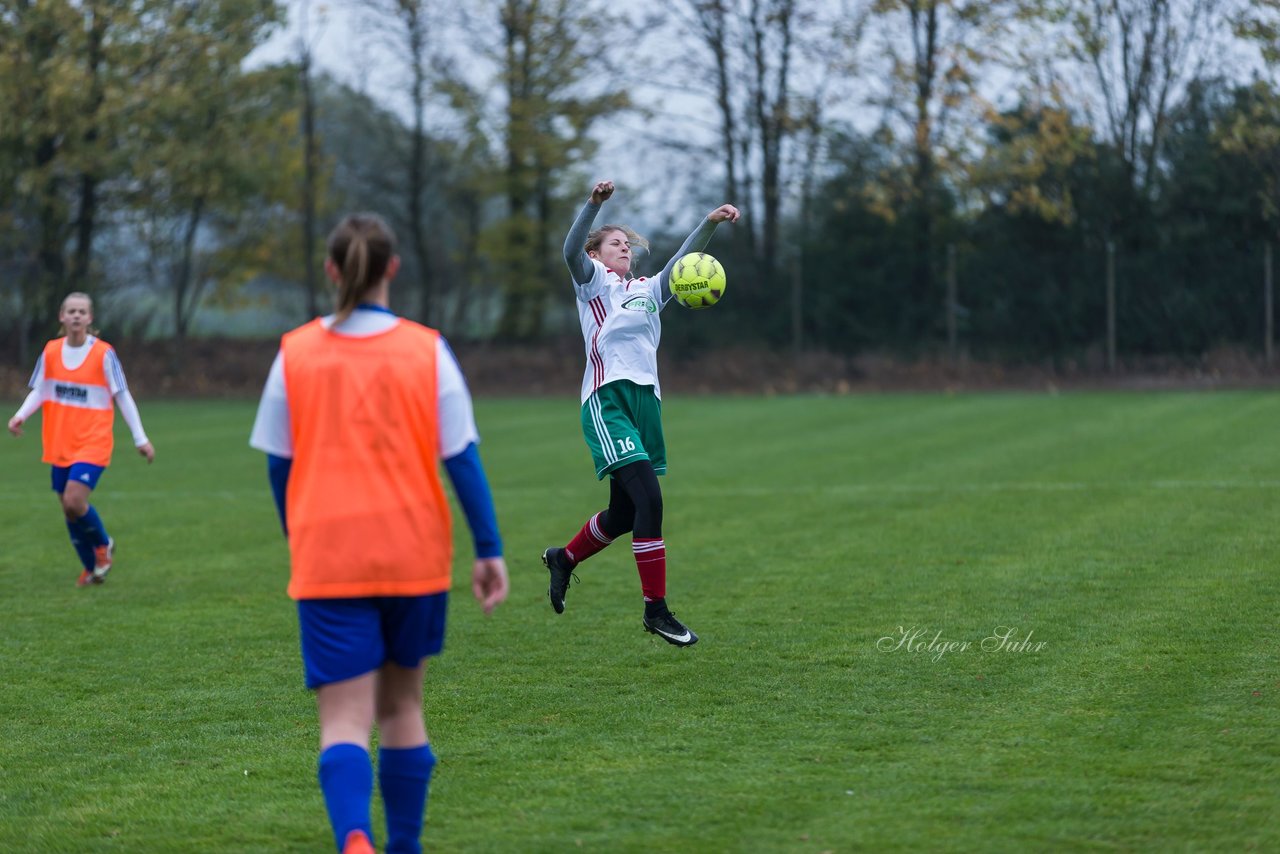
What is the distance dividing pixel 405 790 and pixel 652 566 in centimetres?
→ 331

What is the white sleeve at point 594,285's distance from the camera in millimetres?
7195

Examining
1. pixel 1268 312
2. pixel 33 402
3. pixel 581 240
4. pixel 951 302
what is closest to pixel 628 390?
pixel 581 240

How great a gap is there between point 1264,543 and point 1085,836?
20.4 ft

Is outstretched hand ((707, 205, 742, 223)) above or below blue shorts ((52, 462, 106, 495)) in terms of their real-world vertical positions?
above

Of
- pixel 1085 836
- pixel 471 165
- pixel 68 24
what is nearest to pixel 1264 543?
pixel 1085 836

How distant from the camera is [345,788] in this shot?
12.1 ft

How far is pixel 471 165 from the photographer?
36.5m

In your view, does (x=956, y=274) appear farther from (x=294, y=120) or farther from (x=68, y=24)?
(x=68, y=24)

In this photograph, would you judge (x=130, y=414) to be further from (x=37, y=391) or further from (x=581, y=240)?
Result: (x=581, y=240)

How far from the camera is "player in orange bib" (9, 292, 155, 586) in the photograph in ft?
30.9

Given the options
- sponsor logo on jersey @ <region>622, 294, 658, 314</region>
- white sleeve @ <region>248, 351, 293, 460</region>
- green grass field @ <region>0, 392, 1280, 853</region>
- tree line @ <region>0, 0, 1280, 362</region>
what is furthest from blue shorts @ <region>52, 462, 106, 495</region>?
tree line @ <region>0, 0, 1280, 362</region>

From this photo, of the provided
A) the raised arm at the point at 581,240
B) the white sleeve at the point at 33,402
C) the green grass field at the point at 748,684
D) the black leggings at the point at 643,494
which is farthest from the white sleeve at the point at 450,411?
the white sleeve at the point at 33,402

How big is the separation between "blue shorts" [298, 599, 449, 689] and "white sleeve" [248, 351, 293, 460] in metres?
0.40

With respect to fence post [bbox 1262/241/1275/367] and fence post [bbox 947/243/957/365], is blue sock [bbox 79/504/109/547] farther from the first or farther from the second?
fence post [bbox 1262/241/1275/367]
